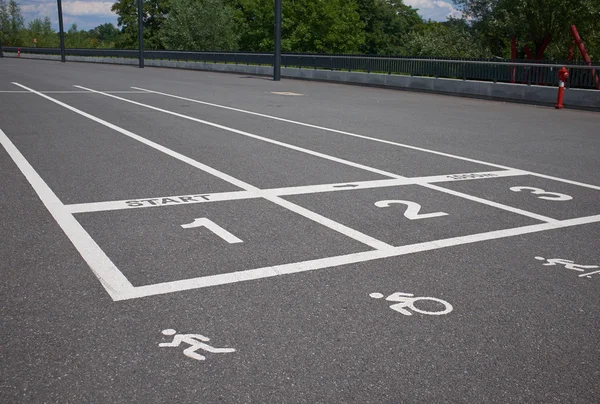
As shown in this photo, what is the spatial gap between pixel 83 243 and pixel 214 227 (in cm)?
121

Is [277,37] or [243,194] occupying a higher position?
[277,37]

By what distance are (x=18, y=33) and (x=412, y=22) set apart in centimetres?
8161

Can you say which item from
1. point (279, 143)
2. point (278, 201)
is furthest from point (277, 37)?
point (278, 201)

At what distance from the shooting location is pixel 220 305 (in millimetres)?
4164

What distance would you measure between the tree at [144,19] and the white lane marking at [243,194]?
108m

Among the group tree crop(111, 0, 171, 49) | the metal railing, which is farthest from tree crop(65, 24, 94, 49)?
the metal railing

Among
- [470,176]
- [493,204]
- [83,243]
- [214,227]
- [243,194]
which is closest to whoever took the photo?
[83,243]

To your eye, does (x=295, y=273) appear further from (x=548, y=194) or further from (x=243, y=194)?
(x=548, y=194)

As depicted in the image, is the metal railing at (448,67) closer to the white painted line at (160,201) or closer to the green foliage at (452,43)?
the green foliage at (452,43)

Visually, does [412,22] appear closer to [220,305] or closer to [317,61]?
[317,61]

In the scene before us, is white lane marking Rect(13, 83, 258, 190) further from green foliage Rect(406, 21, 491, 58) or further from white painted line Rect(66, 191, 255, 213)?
green foliage Rect(406, 21, 491, 58)

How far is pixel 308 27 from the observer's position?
7762cm

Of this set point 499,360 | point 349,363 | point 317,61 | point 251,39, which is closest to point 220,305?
point 349,363

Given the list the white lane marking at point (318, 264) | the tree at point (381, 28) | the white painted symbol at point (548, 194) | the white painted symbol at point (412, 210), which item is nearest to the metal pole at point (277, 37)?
the white painted symbol at point (548, 194)
